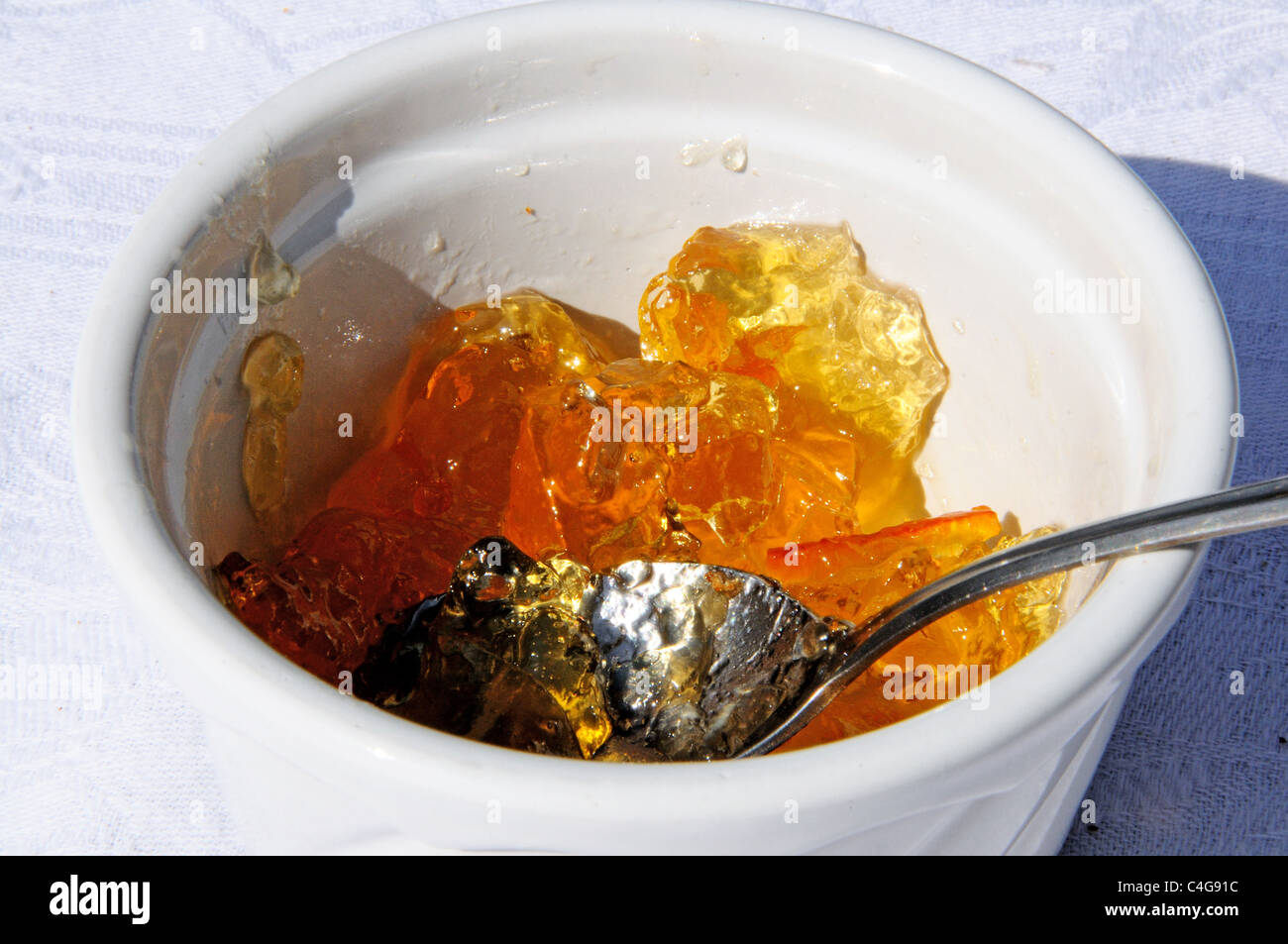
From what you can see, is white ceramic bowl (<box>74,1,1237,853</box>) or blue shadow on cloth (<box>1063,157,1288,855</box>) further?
blue shadow on cloth (<box>1063,157,1288,855</box>)

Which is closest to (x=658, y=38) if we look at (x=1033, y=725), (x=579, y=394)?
(x=579, y=394)

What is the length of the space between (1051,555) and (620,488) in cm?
26

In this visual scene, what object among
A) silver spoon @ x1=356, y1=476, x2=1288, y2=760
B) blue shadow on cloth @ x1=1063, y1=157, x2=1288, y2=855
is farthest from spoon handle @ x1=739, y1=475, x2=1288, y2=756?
blue shadow on cloth @ x1=1063, y1=157, x2=1288, y2=855

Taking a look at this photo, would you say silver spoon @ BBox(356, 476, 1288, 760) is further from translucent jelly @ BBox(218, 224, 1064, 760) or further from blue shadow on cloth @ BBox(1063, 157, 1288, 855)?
blue shadow on cloth @ BBox(1063, 157, 1288, 855)

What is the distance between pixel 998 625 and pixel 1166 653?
0.61ft

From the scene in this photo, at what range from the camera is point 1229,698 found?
73 cm

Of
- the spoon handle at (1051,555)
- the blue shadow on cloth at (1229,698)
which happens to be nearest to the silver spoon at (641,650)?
the spoon handle at (1051,555)

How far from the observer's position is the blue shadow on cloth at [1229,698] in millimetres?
678

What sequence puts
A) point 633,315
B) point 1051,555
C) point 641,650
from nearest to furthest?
point 1051,555
point 641,650
point 633,315

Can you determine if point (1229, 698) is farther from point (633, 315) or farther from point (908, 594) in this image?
point (633, 315)

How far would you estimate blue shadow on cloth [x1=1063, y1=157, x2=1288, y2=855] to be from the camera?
0.68m

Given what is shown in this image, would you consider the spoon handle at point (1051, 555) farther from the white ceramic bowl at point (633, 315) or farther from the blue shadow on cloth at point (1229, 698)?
the blue shadow on cloth at point (1229, 698)

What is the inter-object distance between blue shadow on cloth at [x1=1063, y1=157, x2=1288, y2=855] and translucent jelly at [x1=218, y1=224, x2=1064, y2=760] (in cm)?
15

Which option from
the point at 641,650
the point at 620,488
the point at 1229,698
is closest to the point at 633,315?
the point at 620,488
